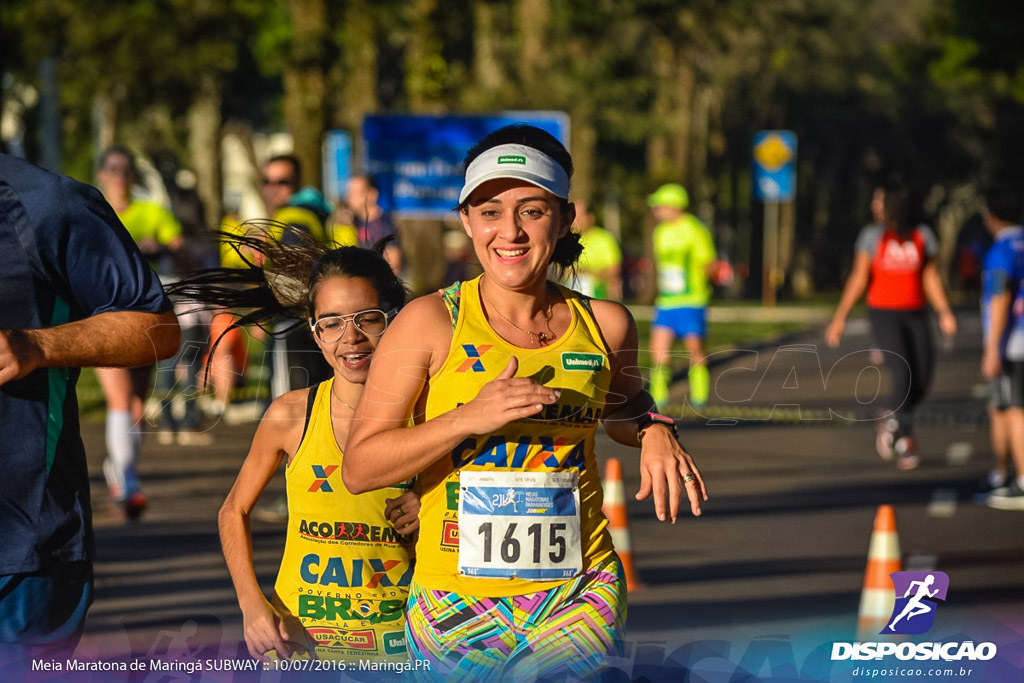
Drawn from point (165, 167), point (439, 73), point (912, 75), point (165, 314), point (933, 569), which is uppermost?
point (912, 75)

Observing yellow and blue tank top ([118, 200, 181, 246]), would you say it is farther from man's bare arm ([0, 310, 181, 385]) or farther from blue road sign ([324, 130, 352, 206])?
blue road sign ([324, 130, 352, 206])

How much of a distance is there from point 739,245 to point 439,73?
56.1 meters

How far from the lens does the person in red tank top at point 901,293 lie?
1248cm

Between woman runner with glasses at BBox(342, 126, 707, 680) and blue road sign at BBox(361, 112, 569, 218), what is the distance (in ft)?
49.4

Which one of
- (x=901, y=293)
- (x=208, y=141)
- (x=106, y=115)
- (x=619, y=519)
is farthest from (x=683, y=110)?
(x=619, y=519)

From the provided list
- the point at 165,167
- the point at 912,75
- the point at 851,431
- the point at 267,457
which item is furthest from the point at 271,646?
the point at 912,75

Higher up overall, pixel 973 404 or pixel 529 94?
pixel 529 94

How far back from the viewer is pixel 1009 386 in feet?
34.5

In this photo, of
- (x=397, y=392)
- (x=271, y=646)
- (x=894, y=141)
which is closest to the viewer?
(x=397, y=392)

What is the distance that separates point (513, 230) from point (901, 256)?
9.61 meters

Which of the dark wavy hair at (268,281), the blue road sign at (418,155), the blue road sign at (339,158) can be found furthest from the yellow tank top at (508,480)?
the blue road sign at (339,158)

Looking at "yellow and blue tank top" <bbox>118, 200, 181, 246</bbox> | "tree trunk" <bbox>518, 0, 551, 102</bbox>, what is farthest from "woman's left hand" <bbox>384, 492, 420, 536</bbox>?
"tree trunk" <bbox>518, 0, 551, 102</bbox>

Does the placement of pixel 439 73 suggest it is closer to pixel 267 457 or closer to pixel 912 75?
pixel 267 457

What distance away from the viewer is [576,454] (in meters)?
3.53
